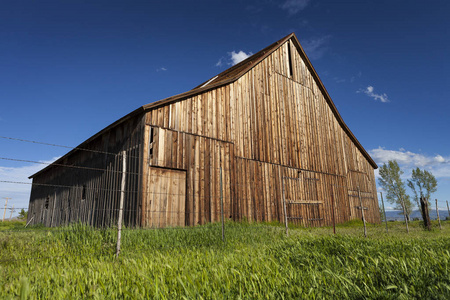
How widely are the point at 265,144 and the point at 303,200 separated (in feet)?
12.0

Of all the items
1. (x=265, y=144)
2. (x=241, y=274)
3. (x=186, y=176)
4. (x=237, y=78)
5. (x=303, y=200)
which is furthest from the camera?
(x=303, y=200)

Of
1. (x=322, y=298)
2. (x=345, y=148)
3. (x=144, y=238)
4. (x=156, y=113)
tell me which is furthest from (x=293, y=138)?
(x=322, y=298)

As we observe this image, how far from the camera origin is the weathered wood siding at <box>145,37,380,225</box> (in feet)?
34.7

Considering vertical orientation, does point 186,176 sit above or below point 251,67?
below

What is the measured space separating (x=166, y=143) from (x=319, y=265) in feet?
24.0

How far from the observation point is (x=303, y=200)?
14.6 metres

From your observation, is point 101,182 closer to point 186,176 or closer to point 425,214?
point 186,176

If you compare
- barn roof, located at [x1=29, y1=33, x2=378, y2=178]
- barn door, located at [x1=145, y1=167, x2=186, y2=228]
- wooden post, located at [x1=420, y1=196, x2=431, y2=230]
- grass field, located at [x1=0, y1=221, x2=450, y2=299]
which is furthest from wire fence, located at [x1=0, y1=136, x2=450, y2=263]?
wooden post, located at [x1=420, y1=196, x2=431, y2=230]

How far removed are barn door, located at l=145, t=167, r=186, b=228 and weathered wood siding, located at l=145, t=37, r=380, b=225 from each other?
261mm

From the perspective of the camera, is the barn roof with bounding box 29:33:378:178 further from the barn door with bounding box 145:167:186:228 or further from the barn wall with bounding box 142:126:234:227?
the barn door with bounding box 145:167:186:228

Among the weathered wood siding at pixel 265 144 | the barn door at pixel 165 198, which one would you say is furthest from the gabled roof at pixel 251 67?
the barn door at pixel 165 198

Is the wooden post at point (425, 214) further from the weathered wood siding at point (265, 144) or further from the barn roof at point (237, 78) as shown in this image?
the barn roof at point (237, 78)

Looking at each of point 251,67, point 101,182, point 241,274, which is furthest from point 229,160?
point 241,274

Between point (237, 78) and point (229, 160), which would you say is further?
point (237, 78)
